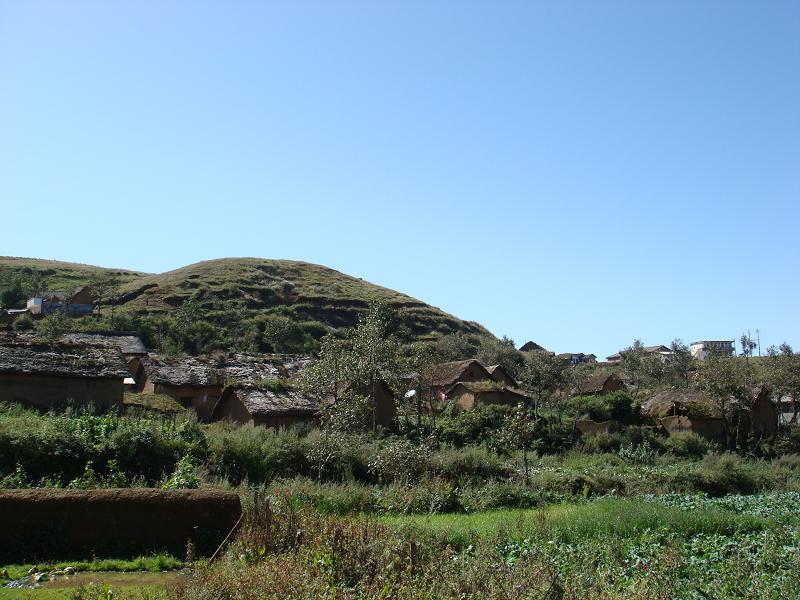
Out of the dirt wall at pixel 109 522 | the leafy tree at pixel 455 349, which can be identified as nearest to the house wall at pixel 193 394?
the dirt wall at pixel 109 522

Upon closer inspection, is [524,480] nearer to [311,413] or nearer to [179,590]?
[311,413]

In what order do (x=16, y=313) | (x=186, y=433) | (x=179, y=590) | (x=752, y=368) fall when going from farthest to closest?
(x=16, y=313) < (x=752, y=368) < (x=186, y=433) < (x=179, y=590)

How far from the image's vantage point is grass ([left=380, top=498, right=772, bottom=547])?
54.4ft

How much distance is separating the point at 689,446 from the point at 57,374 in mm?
37021

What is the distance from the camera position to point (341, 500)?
20.4m

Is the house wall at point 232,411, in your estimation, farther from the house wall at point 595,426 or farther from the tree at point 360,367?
the house wall at point 595,426

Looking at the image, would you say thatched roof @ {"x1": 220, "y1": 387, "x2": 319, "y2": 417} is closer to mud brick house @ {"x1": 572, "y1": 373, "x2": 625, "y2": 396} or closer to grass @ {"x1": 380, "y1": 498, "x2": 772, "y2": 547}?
grass @ {"x1": 380, "y1": 498, "x2": 772, "y2": 547}

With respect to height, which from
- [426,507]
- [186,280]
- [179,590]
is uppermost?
[186,280]

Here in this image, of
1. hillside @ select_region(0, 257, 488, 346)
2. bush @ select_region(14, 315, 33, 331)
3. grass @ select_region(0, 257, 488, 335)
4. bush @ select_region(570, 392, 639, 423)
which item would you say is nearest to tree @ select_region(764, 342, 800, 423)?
bush @ select_region(570, 392, 639, 423)

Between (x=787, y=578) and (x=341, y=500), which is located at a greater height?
(x=787, y=578)

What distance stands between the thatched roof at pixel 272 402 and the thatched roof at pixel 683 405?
2854 cm

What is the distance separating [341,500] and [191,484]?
4.22 m

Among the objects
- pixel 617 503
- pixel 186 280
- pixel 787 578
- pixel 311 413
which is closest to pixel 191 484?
pixel 617 503

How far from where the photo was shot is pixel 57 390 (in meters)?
32.7
